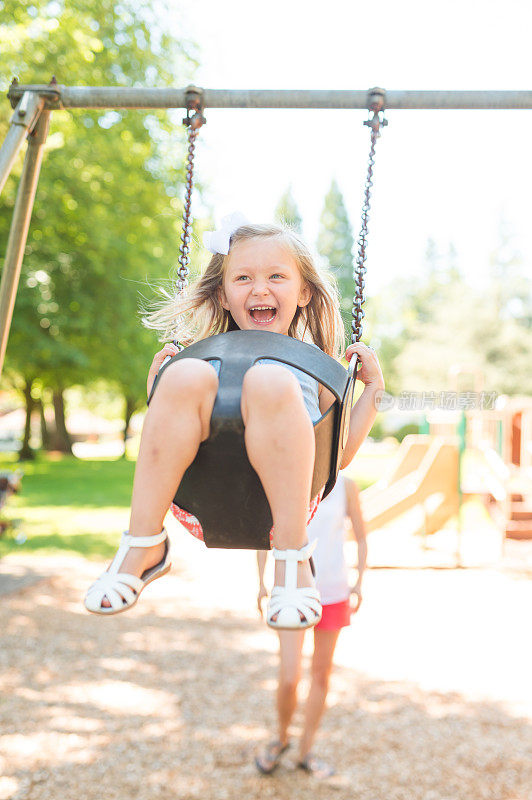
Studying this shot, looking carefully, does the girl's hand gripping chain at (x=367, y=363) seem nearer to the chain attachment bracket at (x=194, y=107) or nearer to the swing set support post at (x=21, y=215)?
the chain attachment bracket at (x=194, y=107)

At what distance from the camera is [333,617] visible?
346cm

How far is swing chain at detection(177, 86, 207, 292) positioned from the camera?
2365mm

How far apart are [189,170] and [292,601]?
1.56 m

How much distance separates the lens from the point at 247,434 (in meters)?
1.73

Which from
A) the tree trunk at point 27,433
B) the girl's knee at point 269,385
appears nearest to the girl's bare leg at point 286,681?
the girl's knee at point 269,385

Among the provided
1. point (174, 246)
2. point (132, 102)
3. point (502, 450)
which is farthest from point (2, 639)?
point (174, 246)

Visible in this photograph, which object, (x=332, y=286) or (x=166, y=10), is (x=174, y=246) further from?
(x=332, y=286)

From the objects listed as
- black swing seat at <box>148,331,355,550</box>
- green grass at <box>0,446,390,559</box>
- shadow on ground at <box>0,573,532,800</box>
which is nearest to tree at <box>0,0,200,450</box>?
green grass at <box>0,446,390,559</box>

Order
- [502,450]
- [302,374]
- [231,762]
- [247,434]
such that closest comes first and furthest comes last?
[247,434] < [302,374] < [231,762] < [502,450]

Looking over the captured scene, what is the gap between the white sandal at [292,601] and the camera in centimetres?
Answer: 162

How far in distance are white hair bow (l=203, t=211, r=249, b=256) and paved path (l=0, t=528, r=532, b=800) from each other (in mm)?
2804

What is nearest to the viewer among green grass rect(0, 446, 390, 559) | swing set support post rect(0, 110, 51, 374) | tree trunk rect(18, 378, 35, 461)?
swing set support post rect(0, 110, 51, 374)

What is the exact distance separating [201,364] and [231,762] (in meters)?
3.00

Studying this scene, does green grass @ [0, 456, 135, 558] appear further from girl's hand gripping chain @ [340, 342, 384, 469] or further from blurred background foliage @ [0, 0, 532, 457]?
girl's hand gripping chain @ [340, 342, 384, 469]
